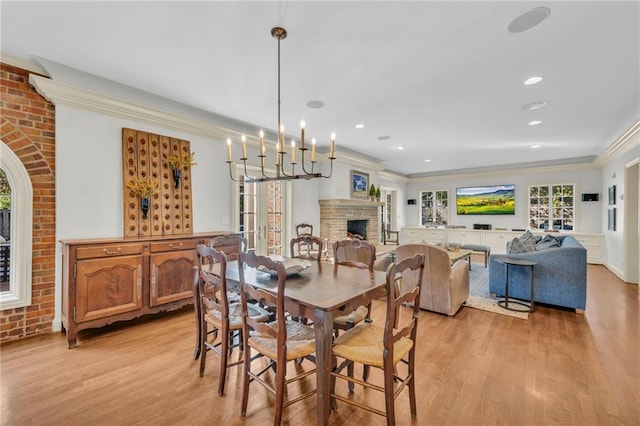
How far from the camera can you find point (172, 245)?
3381mm

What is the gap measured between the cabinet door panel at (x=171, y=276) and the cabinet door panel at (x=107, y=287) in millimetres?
148

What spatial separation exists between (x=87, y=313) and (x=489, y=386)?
11.7 ft

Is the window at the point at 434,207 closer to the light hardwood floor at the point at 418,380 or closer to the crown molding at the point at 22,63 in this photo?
the light hardwood floor at the point at 418,380

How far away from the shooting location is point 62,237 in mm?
3008

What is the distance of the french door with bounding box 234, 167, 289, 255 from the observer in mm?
4952

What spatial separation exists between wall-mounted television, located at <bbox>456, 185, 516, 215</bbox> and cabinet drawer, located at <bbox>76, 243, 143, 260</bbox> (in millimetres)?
9014

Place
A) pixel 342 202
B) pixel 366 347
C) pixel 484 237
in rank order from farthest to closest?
pixel 484 237 → pixel 342 202 → pixel 366 347

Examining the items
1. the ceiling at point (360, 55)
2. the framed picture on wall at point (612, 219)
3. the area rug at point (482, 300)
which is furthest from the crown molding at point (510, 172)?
the area rug at point (482, 300)

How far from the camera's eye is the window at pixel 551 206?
25.3 ft

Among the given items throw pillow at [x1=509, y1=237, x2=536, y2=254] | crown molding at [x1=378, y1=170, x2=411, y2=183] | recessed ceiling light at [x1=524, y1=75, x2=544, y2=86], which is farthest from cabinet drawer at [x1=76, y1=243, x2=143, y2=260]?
crown molding at [x1=378, y1=170, x2=411, y2=183]

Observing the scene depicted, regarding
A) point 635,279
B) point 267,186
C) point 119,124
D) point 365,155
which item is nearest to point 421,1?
point 119,124

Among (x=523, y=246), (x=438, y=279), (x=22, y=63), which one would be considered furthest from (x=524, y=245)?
(x=22, y=63)

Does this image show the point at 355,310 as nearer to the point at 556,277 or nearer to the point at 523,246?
the point at 556,277

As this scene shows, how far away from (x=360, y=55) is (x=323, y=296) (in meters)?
2.11
